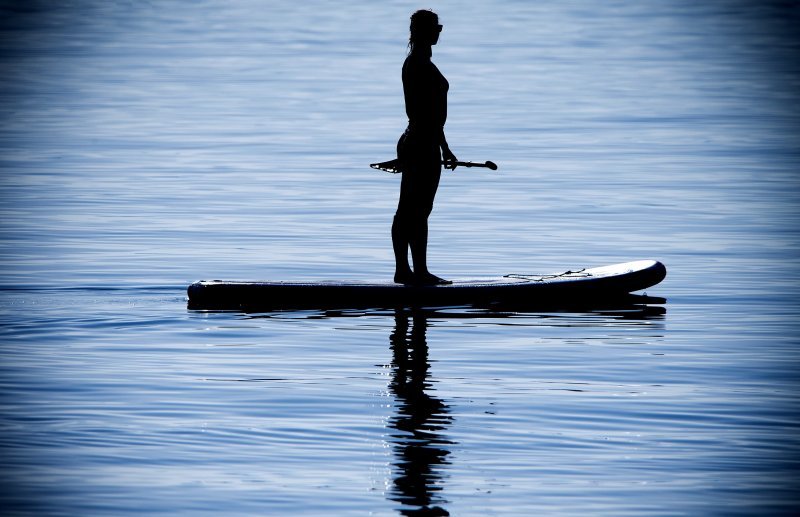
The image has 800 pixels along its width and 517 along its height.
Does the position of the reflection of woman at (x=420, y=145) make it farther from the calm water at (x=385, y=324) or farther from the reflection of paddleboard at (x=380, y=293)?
the calm water at (x=385, y=324)

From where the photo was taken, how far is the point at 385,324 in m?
14.0

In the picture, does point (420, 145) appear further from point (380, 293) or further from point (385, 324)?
point (385, 324)

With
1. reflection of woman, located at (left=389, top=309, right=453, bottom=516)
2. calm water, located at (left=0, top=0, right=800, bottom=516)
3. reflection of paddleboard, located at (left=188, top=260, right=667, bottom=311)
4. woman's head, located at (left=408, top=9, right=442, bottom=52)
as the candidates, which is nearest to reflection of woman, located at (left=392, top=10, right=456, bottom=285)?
woman's head, located at (left=408, top=9, right=442, bottom=52)

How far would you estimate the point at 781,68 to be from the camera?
169ft

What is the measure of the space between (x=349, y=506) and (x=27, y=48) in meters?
57.3

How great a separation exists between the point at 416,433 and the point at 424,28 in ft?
16.3

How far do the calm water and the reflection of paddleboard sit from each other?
0.16 metres

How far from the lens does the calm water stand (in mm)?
9148

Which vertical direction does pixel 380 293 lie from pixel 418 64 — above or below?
below

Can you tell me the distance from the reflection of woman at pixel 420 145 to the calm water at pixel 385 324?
0.66 meters

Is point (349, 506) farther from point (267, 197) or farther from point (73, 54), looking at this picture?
point (73, 54)

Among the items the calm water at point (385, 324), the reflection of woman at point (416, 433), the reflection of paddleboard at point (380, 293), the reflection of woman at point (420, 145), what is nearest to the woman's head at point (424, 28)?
the reflection of woman at point (420, 145)

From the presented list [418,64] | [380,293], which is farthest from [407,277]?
[418,64]

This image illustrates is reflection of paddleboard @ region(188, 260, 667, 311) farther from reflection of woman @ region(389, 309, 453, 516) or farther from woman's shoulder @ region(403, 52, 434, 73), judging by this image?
woman's shoulder @ region(403, 52, 434, 73)
